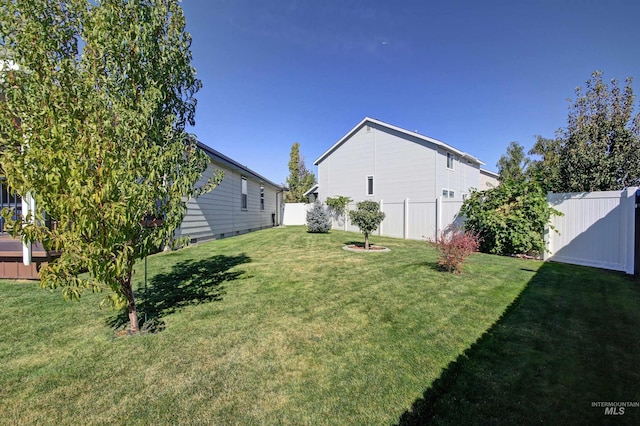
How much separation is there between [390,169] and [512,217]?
10.3 meters

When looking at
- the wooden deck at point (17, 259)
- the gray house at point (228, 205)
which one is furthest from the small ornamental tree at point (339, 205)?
the wooden deck at point (17, 259)

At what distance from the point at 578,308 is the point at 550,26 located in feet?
33.1

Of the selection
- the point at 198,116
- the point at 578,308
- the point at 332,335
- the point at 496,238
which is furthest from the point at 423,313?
the point at 496,238

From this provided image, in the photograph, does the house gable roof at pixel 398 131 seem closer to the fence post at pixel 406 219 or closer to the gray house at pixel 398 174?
the gray house at pixel 398 174

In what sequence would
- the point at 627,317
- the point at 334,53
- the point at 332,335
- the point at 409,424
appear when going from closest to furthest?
1. the point at 409,424
2. the point at 332,335
3. the point at 627,317
4. the point at 334,53

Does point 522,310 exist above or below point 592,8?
below

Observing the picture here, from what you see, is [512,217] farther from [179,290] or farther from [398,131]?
[398,131]

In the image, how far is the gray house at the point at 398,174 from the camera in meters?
14.7

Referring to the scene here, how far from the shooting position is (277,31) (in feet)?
37.0

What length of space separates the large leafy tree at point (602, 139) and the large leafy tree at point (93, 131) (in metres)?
11.9

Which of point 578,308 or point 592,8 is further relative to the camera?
point 592,8

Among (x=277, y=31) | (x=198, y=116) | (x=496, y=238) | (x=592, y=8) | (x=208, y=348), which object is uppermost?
(x=277, y=31)

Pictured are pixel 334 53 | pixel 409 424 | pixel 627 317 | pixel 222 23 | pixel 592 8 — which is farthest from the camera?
pixel 334 53

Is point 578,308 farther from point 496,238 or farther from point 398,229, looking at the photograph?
point 398,229
